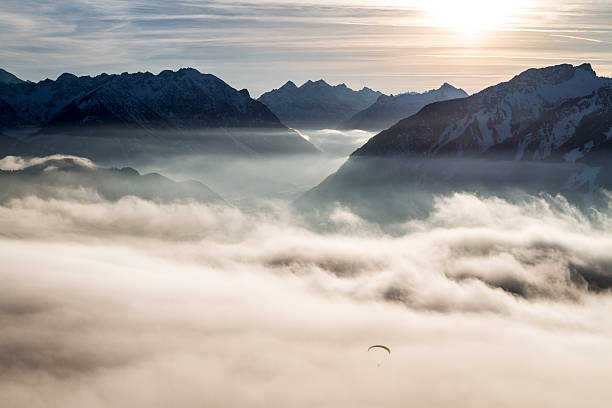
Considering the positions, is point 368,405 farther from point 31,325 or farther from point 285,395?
point 31,325

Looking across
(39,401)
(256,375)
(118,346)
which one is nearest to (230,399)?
(256,375)

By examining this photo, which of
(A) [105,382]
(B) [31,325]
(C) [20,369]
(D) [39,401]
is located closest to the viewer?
(D) [39,401]

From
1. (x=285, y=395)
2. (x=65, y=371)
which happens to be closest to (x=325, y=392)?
(x=285, y=395)

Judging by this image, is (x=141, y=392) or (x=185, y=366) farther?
(x=185, y=366)

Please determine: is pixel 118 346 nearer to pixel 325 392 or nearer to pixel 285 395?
pixel 285 395

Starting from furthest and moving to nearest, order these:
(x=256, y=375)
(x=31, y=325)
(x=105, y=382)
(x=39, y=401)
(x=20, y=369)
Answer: (x=256, y=375) < (x=31, y=325) < (x=105, y=382) < (x=20, y=369) < (x=39, y=401)

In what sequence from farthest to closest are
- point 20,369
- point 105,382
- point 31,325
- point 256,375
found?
point 256,375 → point 31,325 → point 105,382 → point 20,369

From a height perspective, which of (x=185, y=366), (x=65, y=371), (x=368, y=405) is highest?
(x=65, y=371)

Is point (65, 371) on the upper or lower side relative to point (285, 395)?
upper

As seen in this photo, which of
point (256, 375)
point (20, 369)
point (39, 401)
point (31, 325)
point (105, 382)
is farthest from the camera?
point (256, 375)
